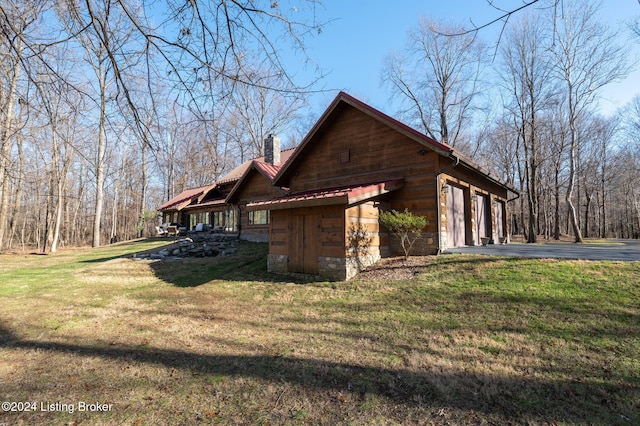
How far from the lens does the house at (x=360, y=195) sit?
9117 mm

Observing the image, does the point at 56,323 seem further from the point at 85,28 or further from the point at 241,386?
the point at 85,28

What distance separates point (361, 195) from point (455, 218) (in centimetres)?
489

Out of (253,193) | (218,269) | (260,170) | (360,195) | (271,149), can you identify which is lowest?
(218,269)

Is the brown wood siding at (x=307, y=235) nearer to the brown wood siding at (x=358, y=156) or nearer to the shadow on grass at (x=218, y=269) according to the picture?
the shadow on grass at (x=218, y=269)

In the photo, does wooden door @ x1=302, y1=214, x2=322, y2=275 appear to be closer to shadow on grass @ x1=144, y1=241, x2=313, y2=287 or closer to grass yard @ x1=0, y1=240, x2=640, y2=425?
shadow on grass @ x1=144, y1=241, x2=313, y2=287

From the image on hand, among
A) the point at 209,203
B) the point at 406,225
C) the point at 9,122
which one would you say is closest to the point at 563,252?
the point at 406,225

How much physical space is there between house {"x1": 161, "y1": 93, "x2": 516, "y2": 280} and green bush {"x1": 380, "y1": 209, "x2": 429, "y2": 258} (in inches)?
14.5

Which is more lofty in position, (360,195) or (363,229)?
(360,195)

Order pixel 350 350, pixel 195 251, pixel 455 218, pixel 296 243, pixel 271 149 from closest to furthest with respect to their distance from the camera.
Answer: pixel 350 350, pixel 296 243, pixel 455 218, pixel 195 251, pixel 271 149

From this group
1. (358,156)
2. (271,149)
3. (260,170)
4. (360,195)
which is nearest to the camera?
(360,195)

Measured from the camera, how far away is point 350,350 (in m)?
4.62

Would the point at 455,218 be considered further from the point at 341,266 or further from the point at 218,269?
the point at 218,269

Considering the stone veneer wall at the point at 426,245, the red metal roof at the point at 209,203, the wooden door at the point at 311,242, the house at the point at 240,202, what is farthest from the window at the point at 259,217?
the stone veneer wall at the point at 426,245

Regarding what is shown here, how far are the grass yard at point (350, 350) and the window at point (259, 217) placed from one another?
9.76 meters
